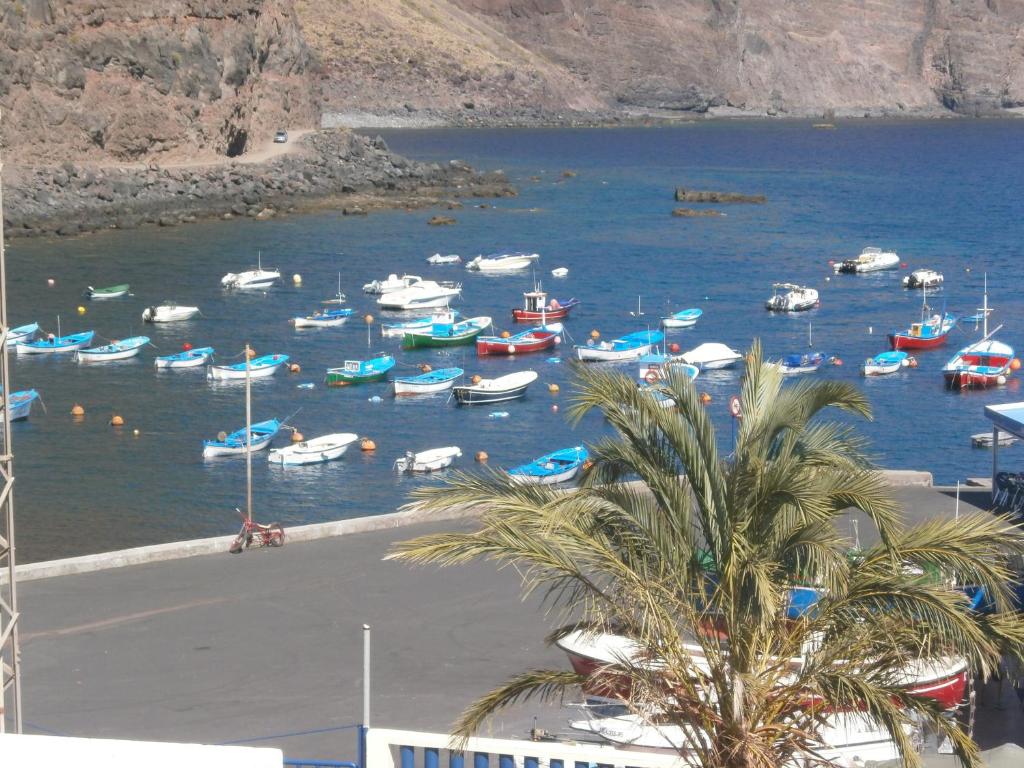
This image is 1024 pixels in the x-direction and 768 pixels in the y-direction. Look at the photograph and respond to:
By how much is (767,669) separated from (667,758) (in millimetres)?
1510

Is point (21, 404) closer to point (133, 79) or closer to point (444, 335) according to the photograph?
point (444, 335)

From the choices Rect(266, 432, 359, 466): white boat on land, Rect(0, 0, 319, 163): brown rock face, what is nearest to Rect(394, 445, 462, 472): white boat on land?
Rect(266, 432, 359, 466): white boat on land

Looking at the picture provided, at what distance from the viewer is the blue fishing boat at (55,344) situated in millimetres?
46469

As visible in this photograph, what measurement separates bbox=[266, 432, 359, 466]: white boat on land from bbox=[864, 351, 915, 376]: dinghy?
1814 centimetres

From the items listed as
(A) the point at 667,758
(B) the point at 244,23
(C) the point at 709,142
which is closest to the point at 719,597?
(A) the point at 667,758

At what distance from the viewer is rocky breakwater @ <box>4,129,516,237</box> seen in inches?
2965

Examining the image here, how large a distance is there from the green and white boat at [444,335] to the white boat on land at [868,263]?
2477 centimetres

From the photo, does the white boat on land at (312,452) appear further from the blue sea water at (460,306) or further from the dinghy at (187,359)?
the dinghy at (187,359)

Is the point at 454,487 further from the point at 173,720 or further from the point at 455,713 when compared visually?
the point at 173,720

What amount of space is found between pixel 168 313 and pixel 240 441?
18.8 meters

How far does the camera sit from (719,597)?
28.9ft

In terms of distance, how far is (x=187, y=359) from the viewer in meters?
44.9

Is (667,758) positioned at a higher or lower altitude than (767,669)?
lower

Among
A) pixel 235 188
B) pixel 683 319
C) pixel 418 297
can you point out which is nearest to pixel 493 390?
pixel 683 319
